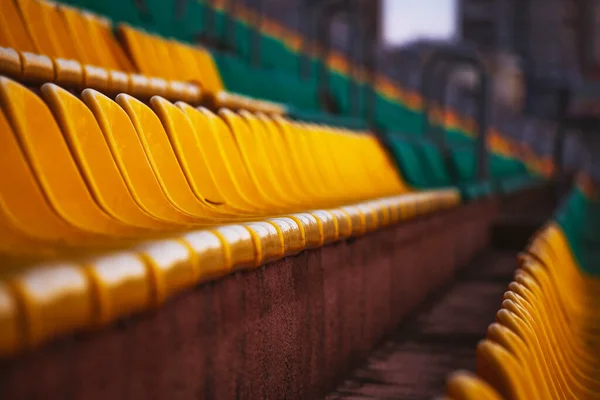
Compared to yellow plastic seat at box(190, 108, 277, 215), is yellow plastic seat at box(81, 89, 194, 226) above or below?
above

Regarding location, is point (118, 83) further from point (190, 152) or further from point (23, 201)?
point (23, 201)

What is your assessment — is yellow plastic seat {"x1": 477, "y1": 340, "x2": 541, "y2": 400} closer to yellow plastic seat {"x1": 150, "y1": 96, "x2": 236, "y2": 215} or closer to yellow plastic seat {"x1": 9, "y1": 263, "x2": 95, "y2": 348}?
yellow plastic seat {"x1": 9, "y1": 263, "x2": 95, "y2": 348}

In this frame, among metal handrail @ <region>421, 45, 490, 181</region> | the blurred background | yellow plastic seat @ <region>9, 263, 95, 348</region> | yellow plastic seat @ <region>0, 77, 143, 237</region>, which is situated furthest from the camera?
the blurred background

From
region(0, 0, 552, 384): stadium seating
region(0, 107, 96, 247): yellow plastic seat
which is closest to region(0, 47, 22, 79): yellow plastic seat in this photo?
region(0, 0, 552, 384): stadium seating

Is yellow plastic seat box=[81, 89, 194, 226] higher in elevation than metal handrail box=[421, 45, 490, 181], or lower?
higher

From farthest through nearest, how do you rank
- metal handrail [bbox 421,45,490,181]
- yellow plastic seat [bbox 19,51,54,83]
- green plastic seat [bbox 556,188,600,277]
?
metal handrail [bbox 421,45,490,181] → green plastic seat [bbox 556,188,600,277] → yellow plastic seat [bbox 19,51,54,83]

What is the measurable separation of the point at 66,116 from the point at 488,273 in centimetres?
74

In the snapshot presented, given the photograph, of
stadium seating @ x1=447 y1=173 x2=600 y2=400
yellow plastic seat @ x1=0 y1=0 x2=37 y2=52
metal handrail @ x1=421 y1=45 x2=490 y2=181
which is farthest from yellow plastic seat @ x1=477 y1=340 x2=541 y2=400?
metal handrail @ x1=421 y1=45 x2=490 y2=181

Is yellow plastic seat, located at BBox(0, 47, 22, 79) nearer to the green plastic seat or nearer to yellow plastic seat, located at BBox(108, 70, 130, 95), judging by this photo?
yellow plastic seat, located at BBox(108, 70, 130, 95)

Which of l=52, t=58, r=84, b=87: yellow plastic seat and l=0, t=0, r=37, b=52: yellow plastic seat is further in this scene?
l=0, t=0, r=37, b=52: yellow plastic seat

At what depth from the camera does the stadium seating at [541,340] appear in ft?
0.77

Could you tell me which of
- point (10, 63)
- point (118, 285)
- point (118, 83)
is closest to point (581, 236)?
point (118, 83)

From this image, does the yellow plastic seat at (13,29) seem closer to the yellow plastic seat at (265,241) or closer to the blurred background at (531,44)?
the yellow plastic seat at (265,241)

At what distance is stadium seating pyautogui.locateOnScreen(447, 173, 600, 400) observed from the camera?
0.77 ft
